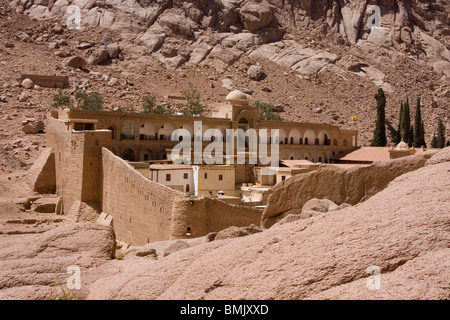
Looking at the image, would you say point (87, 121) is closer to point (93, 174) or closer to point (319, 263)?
point (93, 174)

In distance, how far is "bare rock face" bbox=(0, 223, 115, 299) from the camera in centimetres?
761

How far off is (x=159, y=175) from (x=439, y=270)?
1016 inches

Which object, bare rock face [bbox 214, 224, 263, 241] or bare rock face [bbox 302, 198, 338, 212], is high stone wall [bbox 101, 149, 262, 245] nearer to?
bare rock face [bbox 302, 198, 338, 212]

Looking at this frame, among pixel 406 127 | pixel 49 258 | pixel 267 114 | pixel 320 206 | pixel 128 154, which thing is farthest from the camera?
pixel 267 114

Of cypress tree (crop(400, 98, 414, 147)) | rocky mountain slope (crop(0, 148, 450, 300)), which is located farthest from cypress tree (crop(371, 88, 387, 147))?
rocky mountain slope (crop(0, 148, 450, 300))

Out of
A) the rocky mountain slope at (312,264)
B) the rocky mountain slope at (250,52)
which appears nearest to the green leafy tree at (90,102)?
the rocky mountain slope at (250,52)

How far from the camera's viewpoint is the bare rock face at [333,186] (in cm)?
1172

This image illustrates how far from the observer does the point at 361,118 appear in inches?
2547

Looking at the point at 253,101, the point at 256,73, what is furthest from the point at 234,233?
the point at 256,73

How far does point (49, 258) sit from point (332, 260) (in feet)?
16.0

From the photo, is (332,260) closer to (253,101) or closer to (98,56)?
(253,101)

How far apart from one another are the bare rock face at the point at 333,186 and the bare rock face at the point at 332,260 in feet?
13.1

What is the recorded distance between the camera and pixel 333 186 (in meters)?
12.5

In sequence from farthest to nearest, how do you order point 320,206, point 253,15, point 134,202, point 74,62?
point 253,15 → point 74,62 → point 134,202 → point 320,206
